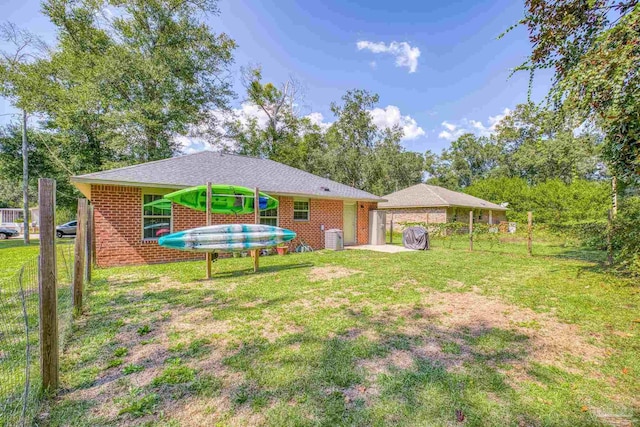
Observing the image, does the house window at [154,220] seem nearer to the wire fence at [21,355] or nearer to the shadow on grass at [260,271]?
the shadow on grass at [260,271]

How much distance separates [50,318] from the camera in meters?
2.43

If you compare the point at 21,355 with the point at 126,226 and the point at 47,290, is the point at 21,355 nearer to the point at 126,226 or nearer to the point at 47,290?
the point at 47,290

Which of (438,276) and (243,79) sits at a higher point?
(243,79)

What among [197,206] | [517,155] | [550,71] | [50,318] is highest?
[517,155]

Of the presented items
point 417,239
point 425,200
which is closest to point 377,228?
point 417,239

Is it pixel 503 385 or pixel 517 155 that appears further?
pixel 517 155

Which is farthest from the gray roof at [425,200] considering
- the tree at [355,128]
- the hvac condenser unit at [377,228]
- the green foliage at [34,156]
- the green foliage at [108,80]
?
the green foliage at [34,156]

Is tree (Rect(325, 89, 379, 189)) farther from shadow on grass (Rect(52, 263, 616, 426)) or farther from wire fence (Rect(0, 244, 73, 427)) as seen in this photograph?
wire fence (Rect(0, 244, 73, 427))

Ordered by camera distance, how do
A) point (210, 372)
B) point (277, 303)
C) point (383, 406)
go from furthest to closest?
point (277, 303) < point (210, 372) < point (383, 406)

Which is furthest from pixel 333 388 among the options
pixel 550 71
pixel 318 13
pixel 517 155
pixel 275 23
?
pixel 517 155

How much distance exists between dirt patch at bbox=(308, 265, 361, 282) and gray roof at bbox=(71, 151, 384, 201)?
4.02 metres

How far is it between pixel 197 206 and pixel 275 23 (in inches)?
455

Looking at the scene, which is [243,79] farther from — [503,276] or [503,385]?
[503,385]

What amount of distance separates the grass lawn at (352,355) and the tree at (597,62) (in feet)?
9.83
